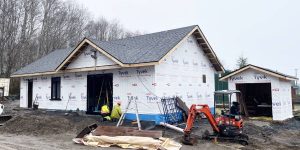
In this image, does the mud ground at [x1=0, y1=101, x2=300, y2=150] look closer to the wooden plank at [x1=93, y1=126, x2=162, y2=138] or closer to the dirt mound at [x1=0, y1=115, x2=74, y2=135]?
the dirt mound at [x1=0, y1=115, x2=74, y2=135]

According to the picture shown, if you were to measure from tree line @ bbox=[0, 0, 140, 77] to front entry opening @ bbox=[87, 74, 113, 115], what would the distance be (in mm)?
25989

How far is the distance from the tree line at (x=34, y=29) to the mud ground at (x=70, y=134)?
27577 millimetres

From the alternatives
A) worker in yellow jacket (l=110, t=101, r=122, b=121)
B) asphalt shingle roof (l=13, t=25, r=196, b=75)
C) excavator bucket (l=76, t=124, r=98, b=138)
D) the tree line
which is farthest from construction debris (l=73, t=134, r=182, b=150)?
the tree line

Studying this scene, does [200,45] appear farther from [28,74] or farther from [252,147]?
[28,74]

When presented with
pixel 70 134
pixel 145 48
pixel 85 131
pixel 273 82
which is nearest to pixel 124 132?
pixel 85 131

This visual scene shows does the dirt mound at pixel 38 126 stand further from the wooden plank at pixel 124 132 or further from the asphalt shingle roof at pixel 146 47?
the asphalt shingle roof at pixel 146 47

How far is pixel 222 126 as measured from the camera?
10.9 m

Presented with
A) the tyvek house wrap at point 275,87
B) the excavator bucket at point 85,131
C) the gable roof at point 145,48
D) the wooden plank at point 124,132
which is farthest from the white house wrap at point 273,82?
the excavator bucket at point 85,131

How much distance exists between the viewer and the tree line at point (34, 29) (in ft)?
128

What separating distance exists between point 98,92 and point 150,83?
4.86m

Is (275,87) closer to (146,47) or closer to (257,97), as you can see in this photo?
(257,97)

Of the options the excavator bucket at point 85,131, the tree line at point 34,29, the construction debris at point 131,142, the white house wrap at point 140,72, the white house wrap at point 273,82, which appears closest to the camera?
the construction debris at point 131,142

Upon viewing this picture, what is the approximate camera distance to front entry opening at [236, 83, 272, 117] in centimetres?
2000

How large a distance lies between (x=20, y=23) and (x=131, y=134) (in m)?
37.2
